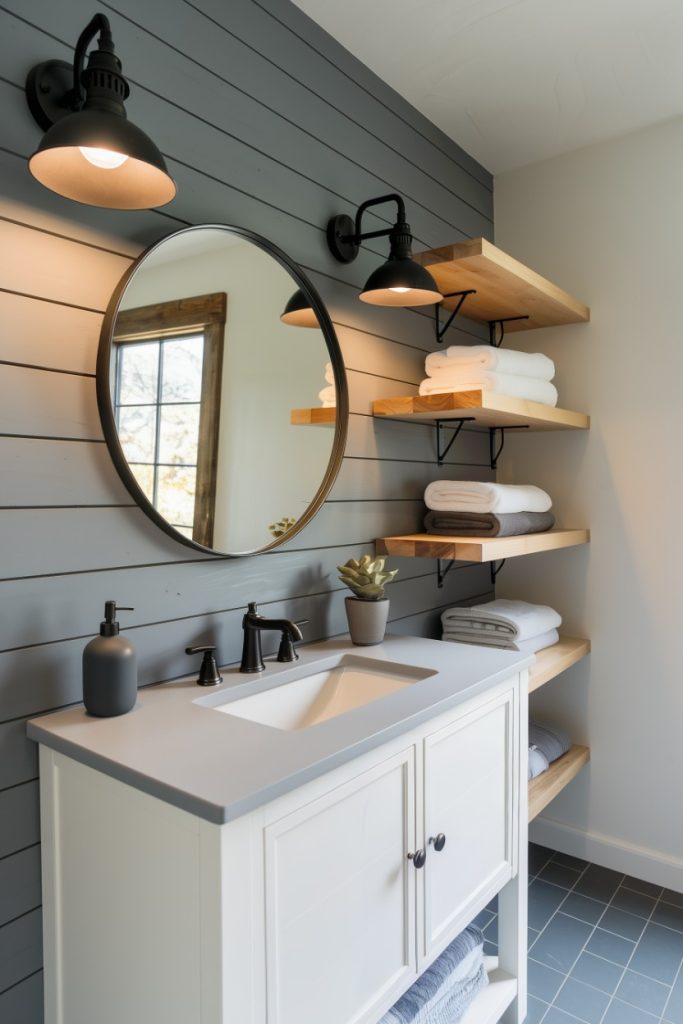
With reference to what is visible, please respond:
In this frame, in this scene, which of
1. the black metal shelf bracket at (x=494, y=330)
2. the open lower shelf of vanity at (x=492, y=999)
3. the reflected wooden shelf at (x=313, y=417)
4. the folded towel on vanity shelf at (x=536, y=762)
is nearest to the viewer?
the open lower shelf of vanity at (x=492, y=999)

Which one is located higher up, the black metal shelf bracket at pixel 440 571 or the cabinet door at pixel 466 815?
the black metal shelf bracket at pixel 440 571

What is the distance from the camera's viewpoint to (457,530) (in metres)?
2.04

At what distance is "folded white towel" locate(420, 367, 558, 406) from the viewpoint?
193 centimetres

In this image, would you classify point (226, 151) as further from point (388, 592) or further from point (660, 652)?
point (660, 652)

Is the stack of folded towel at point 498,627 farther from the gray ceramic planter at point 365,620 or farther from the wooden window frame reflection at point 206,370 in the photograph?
the wooden window frame reflection at point 206,370

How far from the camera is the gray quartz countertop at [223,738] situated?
928 millimetres

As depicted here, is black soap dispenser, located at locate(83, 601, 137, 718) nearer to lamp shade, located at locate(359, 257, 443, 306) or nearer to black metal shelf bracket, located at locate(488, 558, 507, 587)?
lamp shade, located at locate(359, 257, 443, 306)

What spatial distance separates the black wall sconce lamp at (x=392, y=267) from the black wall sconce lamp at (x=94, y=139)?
0.66 m

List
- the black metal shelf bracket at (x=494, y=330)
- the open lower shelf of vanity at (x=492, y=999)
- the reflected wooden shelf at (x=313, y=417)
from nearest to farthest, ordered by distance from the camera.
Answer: the open lower shelf of vanity at (x=492, y=999) → the reflected wooden shelf at (x=313, y=417) → the black metal shelf bracket at (x=494, y=330)

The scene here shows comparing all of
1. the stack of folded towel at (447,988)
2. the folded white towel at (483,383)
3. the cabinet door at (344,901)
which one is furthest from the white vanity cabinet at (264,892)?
the folded white towel at (483,383)

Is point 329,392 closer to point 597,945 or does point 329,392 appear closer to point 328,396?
point 328,396

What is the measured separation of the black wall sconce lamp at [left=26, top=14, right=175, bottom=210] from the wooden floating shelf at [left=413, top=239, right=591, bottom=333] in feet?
3.04

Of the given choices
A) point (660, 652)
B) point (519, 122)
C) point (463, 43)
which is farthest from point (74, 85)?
point (660, 652)

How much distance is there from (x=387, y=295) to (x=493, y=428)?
3.31 feet
